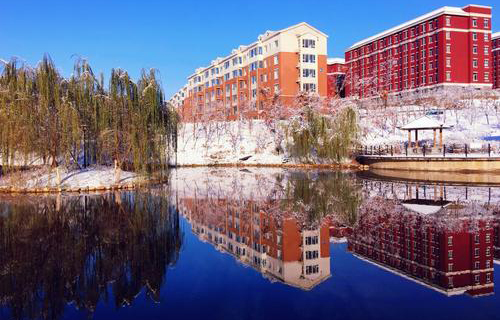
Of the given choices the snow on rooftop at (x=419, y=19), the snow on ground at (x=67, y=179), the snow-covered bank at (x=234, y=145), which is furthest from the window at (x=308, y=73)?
the snow on ground at (x=67, y=179)

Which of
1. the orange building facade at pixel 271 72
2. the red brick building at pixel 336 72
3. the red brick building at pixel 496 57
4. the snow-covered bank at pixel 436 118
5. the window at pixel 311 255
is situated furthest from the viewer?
the red brick building at pixel 336 72

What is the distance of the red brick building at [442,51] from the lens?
165ft

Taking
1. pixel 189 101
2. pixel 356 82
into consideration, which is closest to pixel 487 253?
pixel 356 82

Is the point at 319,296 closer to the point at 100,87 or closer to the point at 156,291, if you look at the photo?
the point at 156,291

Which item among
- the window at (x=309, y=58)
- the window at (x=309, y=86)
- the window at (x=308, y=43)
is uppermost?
the window at (x=308, y=43)

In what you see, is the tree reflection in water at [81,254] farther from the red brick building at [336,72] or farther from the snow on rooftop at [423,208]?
the red brick building at [336,72]

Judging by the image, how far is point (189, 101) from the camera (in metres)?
72.7

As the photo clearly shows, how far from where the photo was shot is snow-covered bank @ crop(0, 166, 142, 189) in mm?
19203

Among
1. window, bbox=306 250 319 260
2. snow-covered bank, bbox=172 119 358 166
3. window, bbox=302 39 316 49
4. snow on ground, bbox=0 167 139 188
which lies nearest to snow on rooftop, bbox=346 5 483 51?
window, bbox=302 39 316 49

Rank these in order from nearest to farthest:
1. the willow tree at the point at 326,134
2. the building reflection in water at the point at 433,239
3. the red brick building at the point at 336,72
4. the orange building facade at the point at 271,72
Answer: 1. the building reflection in water at the point at 433,239
2. the willow tree at the point at 326,134
3. the orange building facade at the point at 271,72
4. the red brick building at the point at 336,72

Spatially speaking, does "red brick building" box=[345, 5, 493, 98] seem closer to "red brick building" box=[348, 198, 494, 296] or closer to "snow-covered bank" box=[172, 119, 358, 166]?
"snow-covered bank" box=[172, 119, 358, 166]

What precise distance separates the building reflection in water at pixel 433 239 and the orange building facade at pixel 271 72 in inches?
1269

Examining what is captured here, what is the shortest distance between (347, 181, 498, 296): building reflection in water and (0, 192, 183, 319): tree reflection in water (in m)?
4.53

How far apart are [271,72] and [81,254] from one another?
42495 millimetres
